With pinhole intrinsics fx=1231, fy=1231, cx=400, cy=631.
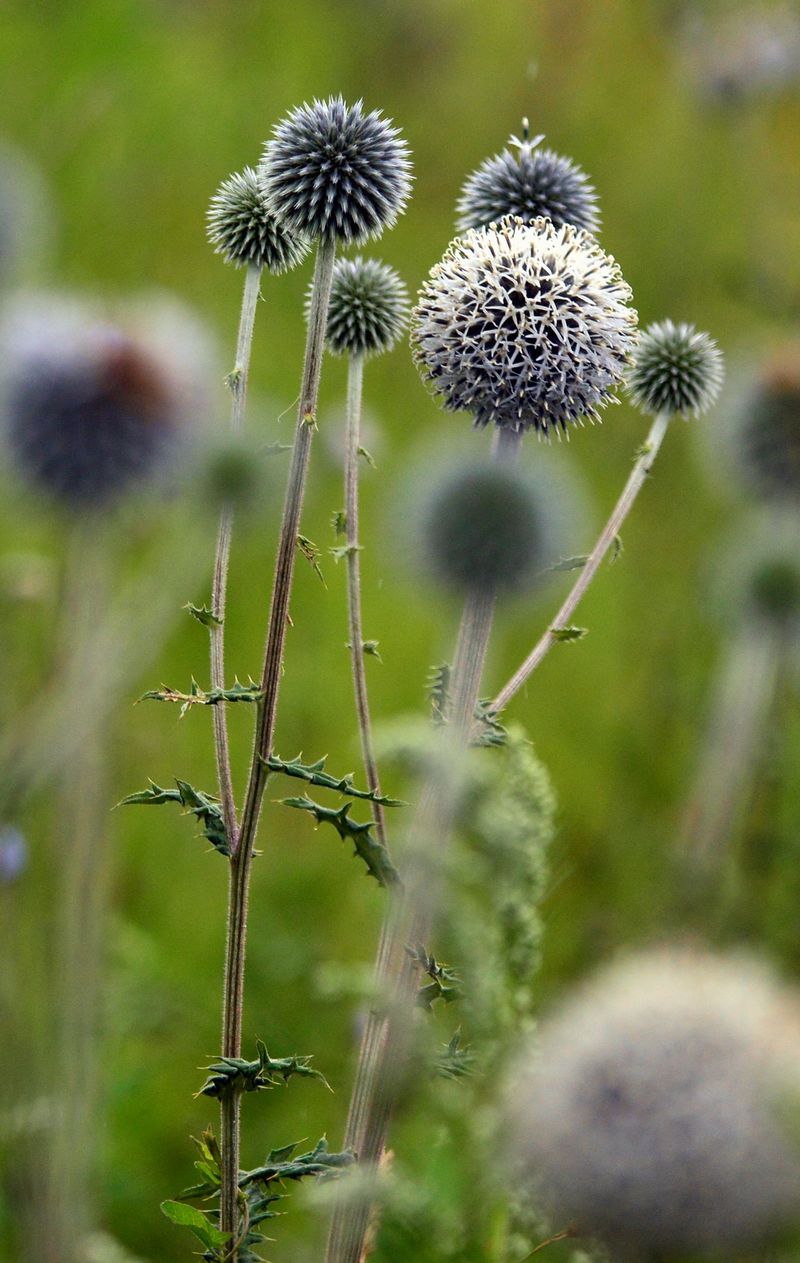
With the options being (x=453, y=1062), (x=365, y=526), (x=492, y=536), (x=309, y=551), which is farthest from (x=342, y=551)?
(x=365, y=526)

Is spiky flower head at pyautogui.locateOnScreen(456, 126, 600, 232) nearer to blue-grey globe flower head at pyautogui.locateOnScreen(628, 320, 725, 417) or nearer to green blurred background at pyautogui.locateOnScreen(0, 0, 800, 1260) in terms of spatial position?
blue-grey globe flower head at pyautogui.locateOnScreen(628, 320, 725, 417)

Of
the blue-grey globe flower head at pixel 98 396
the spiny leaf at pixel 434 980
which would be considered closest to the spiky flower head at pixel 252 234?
the blue-grey globe flower head at pixel 98 396

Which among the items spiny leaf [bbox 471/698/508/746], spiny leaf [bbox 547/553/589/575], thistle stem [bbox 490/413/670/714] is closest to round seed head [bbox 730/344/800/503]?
thistle stem [bbox 490/413/670/714]

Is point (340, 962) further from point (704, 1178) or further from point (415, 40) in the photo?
point (415, 40)

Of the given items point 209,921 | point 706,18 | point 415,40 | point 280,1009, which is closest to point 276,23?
point 415,40

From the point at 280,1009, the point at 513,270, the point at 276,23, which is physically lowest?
the point at 280,1009

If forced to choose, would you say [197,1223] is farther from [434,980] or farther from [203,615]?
[203,615]
